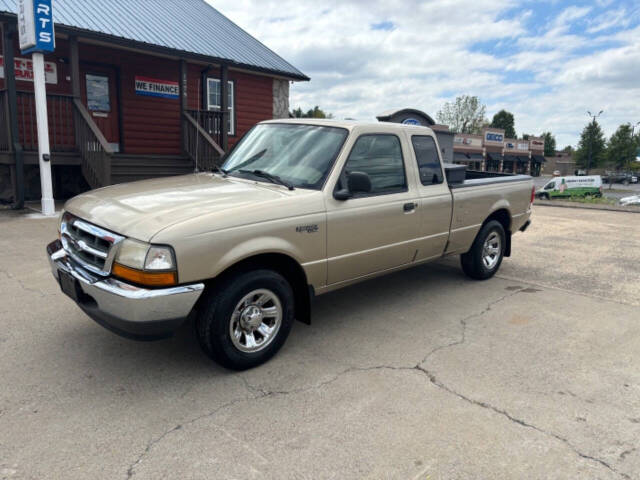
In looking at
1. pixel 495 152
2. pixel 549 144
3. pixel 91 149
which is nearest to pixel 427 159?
pixel 91 149

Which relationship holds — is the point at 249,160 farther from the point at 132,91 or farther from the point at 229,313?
the point at 132,91

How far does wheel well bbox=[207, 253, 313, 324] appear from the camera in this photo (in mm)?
3459

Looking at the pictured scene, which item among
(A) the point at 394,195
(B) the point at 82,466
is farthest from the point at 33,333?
(A) the point at 394,195

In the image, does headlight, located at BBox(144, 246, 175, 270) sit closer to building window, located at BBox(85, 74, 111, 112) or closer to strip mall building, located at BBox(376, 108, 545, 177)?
Answer: building window, located at BBox(85, 74, 111, 112)

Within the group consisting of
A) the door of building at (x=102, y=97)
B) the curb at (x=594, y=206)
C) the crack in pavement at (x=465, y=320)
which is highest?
the door of building at (x=102, y=97)

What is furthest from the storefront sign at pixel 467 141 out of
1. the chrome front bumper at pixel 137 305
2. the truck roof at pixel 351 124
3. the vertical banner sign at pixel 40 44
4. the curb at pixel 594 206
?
the chrome front bumper at pixel 137 305

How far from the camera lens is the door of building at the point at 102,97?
471 inches

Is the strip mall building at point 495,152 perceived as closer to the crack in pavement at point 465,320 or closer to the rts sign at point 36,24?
the rts sign at point 36,24

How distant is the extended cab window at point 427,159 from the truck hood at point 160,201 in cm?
170

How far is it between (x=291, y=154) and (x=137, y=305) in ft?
6.57

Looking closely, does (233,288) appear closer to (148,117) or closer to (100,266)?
(100,266)

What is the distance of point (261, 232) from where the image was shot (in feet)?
11.2

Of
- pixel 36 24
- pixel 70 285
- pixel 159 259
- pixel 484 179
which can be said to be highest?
pixel 36 24

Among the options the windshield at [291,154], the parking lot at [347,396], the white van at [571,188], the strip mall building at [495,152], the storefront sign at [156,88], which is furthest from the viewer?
the strip mall building at [495,152]
